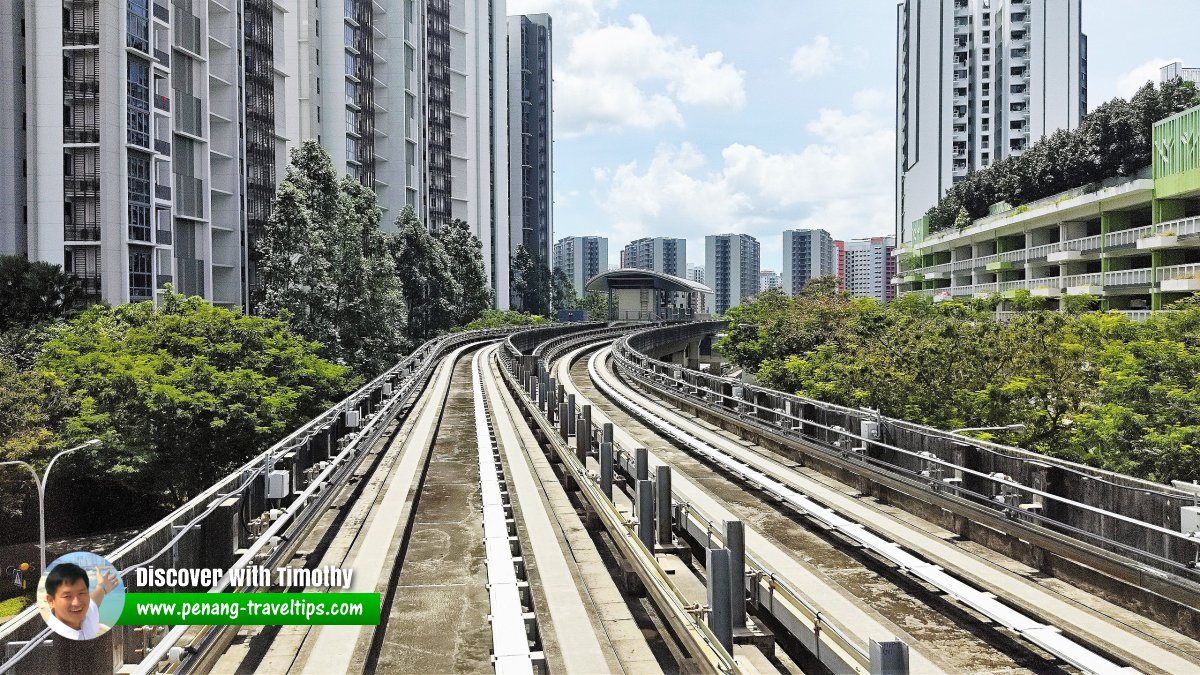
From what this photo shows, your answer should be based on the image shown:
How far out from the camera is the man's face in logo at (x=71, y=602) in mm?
7449

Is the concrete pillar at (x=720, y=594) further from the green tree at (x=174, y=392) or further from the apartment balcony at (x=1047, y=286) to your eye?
the apartment balcony at (x=1047, y=286)

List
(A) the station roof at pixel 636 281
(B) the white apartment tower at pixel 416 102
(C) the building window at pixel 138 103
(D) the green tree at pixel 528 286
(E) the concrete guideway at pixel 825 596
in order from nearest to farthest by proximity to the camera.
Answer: (E) the concrete guideway at pixel 825 596, (C) the building window at pixel 138 103, (B) the white apartment tower at pixel 416 102, (A) the station roof at pixel 636 281, (D) the green tree at pixel 528 286

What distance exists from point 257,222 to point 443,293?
19290 millimetres

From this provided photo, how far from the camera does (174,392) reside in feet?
115

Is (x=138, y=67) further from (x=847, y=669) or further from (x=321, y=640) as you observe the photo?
(x=847, y=669)

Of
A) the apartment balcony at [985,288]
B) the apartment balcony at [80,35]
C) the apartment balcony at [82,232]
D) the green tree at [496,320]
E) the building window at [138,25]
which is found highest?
the building window at [138,25]

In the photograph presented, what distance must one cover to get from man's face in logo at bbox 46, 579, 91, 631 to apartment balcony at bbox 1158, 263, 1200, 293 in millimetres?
47335

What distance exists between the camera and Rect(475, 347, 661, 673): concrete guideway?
34.8 feet

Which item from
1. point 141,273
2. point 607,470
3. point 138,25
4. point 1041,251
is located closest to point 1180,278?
point 1041,251

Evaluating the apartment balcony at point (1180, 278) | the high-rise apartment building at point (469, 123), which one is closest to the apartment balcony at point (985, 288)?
A: the apartment balcony at point (1180, 278)

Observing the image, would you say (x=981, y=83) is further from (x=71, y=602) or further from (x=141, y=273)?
(x=71, y=602)

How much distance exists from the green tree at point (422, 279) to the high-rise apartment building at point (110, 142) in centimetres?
2117

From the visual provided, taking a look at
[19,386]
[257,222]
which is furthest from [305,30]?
[19,386]

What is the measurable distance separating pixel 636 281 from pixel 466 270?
40242mm
